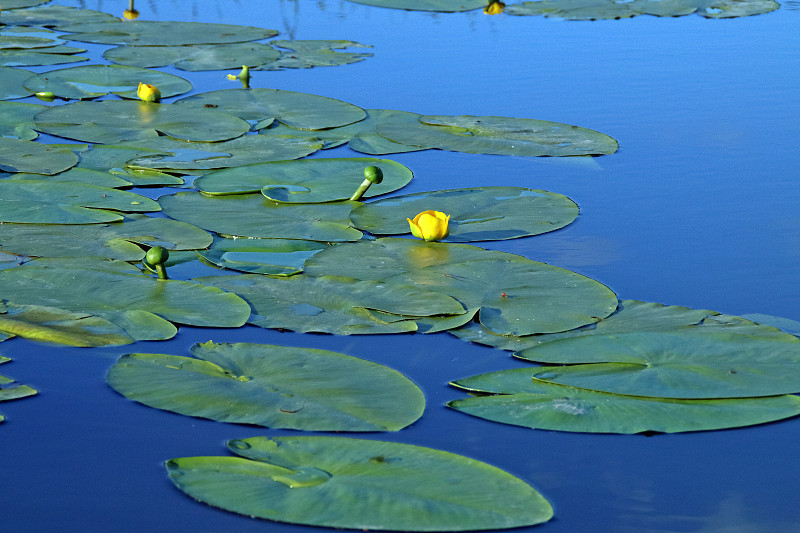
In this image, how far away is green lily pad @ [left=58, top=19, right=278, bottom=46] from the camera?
8.64 m

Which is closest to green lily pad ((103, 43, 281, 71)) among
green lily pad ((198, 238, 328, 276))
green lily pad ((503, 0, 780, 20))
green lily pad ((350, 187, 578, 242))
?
green lily pad ((350, 187, 578, 242))

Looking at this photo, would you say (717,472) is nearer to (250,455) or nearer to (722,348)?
(722,348)

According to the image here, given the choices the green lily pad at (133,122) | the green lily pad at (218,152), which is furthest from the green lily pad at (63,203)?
the green lily pad at (133,122)

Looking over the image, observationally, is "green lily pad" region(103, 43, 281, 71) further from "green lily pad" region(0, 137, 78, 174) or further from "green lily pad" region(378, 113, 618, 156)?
"green lily pad" region(0, 137, 78, 174)

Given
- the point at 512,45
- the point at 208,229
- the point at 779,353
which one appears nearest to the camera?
the point at 779,353

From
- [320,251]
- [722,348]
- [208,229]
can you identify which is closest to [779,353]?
[722,348]

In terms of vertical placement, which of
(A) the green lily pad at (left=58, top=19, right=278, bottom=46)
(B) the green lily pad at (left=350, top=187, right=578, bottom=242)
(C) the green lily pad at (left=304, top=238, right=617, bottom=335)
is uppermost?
(A) the green lily pad at (left=58, top=19, right=278, bottom=46)

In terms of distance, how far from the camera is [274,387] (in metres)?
2.86

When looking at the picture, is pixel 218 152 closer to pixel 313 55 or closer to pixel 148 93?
pixel 148 93

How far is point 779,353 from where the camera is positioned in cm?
305

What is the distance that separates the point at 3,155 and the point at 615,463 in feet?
13.0

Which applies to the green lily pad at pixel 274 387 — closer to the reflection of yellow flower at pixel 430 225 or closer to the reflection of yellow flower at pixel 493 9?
the reflection of yellow flower at pixel 430 225

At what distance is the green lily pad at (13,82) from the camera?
21.6 ft

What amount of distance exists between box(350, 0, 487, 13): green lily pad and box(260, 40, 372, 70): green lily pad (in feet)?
7.60
